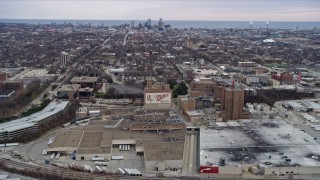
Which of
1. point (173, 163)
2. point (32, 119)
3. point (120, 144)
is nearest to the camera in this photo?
point (173, 163)

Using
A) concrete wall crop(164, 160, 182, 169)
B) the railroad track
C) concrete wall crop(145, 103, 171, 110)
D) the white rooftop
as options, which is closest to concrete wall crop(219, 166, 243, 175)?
concrete wall crop(164, 160, 182, 169)

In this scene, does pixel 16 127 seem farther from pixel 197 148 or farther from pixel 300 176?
pixel 300 176

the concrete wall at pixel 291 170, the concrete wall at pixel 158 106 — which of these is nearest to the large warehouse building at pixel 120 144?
the concrete wall at pixel 291 170

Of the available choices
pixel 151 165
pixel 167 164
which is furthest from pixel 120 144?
pixel 167 164

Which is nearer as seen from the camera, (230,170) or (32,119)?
(230,170)

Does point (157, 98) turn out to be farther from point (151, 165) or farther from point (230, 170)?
point (230, 170)

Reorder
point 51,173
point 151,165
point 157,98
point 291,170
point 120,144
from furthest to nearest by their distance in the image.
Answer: point 157,98 < point 120,144 < point 151,165 < point 291,170 < point 51,173

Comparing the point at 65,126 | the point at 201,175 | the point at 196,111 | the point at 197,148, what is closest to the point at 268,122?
the point at 196,111

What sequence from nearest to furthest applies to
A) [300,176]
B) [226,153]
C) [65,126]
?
[300,176] → [226,153] → [65,126]
